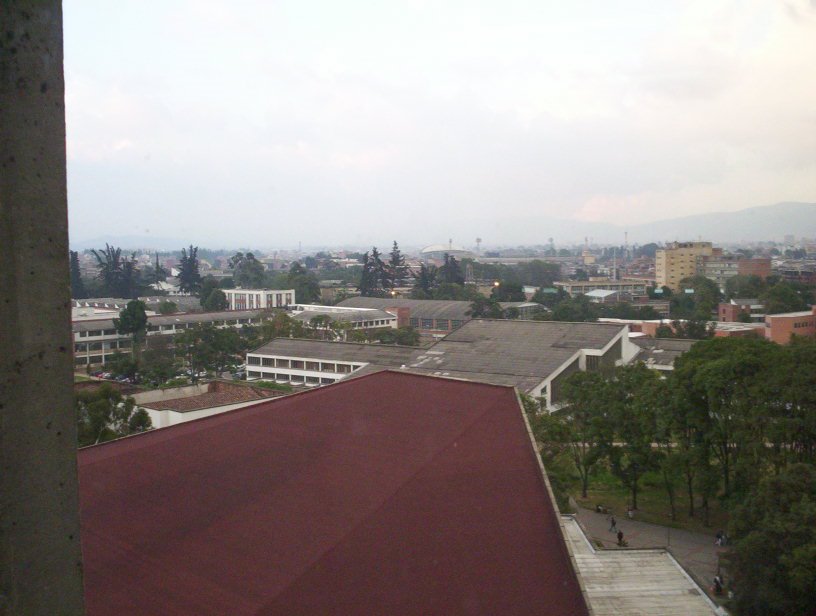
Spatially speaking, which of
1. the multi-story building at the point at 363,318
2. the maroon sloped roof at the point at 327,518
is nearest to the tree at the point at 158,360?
the multi-story building at the point at 363,318

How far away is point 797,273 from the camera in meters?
27.7

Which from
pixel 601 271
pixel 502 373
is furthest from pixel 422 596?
pixel 601 271

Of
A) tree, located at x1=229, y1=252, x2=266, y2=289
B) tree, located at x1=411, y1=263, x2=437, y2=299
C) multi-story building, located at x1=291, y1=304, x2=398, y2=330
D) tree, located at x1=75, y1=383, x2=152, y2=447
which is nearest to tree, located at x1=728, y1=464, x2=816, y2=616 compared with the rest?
tree, located at x1=75, y1=383, x2=152, y2=447

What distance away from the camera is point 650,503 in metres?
7.38

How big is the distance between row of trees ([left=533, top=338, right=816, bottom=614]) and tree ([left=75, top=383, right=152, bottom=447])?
3.54m

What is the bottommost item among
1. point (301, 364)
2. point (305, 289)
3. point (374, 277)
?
point (301, 364)

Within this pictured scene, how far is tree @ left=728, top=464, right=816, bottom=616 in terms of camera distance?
4.02m

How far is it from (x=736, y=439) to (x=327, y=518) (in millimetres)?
4341

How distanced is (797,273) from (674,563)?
26.2m

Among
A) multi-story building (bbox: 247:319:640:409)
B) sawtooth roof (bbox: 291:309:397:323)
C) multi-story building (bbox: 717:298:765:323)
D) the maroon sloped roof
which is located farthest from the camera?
multi-story building (bbox: 717:298:765:323)

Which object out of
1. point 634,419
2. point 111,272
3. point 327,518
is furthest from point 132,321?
point 111,272

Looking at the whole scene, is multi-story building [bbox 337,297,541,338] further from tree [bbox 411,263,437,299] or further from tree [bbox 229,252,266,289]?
tree [bbox 229,252,266,289]

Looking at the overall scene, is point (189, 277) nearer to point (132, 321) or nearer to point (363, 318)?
point (363, 318)

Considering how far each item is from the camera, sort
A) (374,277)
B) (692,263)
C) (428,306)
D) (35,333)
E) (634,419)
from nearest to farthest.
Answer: (35,333)
(634,419)
(428,306)
(374,277)
(692,263)
